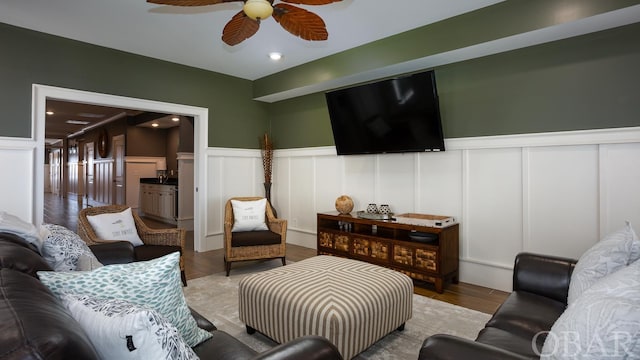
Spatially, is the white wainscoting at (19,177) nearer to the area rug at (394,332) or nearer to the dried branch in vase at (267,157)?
the area rug at (394,332)

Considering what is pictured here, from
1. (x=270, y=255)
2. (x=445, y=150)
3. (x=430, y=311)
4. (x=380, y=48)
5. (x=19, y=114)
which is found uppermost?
(x=380, y=48)

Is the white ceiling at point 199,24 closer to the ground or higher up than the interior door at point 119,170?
higher up

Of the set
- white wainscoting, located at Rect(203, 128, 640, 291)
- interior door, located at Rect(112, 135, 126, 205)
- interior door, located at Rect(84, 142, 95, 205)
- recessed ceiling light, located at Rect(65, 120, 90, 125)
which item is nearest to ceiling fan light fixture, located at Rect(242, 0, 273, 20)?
white wainscoting, located at Rect(203, 128, 640, 291)

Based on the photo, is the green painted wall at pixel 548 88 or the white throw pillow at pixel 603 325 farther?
the green painted wall at pixel 548 88

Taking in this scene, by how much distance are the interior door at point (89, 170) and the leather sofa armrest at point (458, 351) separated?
1218cm

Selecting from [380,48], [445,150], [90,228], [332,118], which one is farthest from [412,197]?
[90,228]

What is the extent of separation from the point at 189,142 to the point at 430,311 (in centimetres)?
539

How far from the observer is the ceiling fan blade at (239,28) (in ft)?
7.54

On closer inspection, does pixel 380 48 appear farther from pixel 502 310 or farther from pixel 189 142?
pixel 189 142

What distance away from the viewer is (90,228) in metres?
2.99

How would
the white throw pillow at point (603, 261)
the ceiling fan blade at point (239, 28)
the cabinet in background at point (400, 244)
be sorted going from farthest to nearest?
the cabinet in background at point (400, 244) → the ceiling fan blade at point (239, 28) → the white throw pillow at point (603, 261)

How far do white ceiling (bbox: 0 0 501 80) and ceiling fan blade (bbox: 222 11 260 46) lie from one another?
1.52 feet

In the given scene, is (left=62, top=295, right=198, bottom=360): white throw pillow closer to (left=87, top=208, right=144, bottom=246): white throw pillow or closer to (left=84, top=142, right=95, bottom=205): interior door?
(left=87, top=208, right=144, bottom=246): white throw pillow

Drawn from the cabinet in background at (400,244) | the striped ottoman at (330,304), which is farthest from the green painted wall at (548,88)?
the striped ottoman at (330,304)
